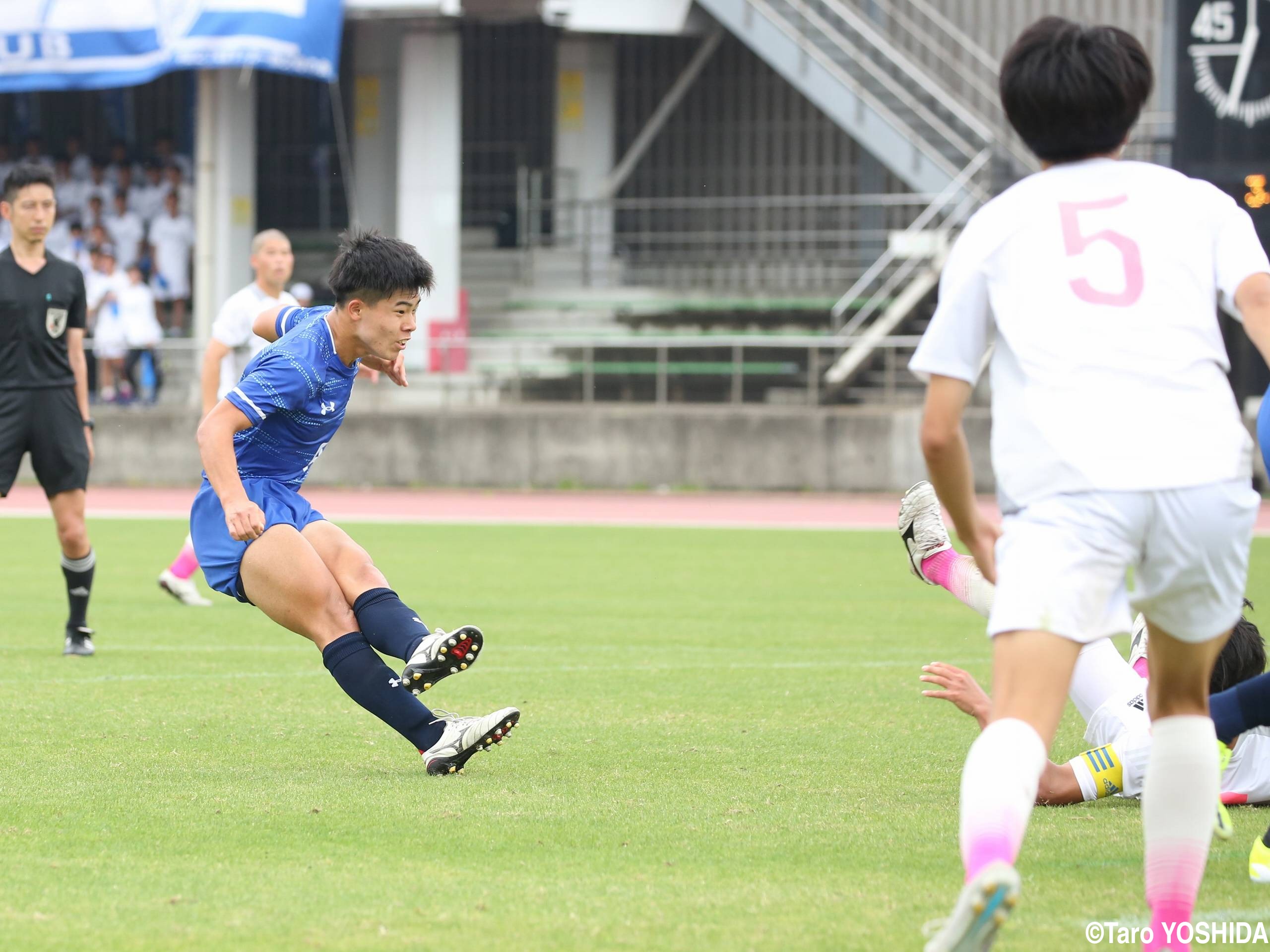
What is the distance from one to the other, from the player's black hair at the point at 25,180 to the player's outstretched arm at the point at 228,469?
3.31 meters

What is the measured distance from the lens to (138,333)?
23.2m

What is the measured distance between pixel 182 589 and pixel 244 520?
19.1 ft

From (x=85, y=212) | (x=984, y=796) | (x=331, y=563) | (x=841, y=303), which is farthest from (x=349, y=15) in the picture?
(x=984, y=796)

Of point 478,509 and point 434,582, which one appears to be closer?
point 434,582

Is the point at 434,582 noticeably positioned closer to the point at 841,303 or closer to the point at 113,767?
the point at 113,767

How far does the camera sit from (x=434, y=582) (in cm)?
1201

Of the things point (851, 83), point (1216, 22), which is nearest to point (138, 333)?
point (851, 83)

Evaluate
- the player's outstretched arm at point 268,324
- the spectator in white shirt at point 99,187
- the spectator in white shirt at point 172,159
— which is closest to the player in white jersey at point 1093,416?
the player's outstretched arm at point 268,324

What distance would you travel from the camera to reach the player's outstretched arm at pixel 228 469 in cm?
504

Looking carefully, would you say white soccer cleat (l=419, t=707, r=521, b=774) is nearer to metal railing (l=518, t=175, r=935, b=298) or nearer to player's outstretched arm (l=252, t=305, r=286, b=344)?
player's outstretched arm (l=252, t=305, r=286, b=344)

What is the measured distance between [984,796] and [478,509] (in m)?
16.9

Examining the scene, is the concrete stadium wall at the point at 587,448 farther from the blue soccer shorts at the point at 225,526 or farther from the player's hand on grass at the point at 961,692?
the player's hand on grass at the point at 961,692

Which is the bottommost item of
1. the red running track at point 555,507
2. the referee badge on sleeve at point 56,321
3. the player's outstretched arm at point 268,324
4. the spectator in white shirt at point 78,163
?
the red running track at point 555,507

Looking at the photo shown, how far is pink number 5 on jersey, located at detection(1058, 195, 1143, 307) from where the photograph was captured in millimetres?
3209
